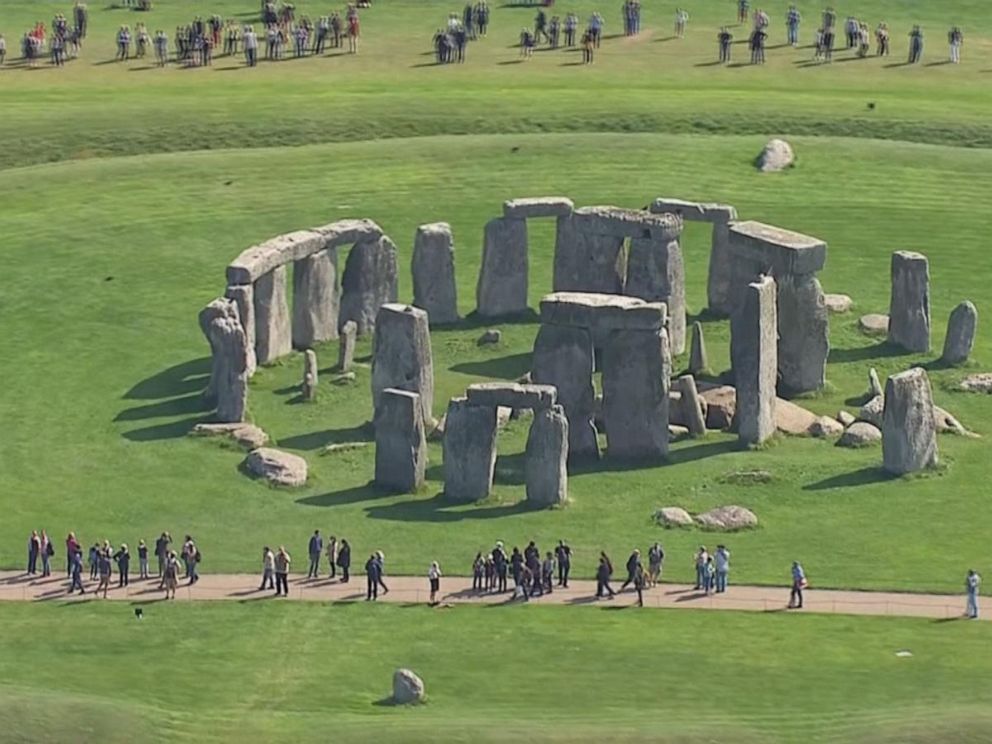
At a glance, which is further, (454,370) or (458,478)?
(454,370)

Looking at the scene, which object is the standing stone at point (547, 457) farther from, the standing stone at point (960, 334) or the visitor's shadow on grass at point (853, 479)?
the standing stone at point (960, 334)

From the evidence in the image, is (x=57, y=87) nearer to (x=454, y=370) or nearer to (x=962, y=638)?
(x=454, y=370)

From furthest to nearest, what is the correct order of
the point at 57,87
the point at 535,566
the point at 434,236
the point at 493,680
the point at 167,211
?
the point at 57,87
the point at 167,211
the point at 434,236
the point at 535,566
the point at 493,680

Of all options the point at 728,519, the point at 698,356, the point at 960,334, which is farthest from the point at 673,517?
the point at 960,334

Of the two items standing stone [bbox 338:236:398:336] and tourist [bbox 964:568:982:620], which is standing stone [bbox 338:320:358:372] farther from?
tourist [bbox 964:568:982:620]

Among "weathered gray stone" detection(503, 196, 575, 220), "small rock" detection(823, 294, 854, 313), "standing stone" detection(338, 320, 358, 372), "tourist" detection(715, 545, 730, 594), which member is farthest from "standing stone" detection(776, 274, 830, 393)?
"tourist" detection(715, 545, 730, 594)

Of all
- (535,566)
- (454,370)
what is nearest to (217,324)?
(454,370)
